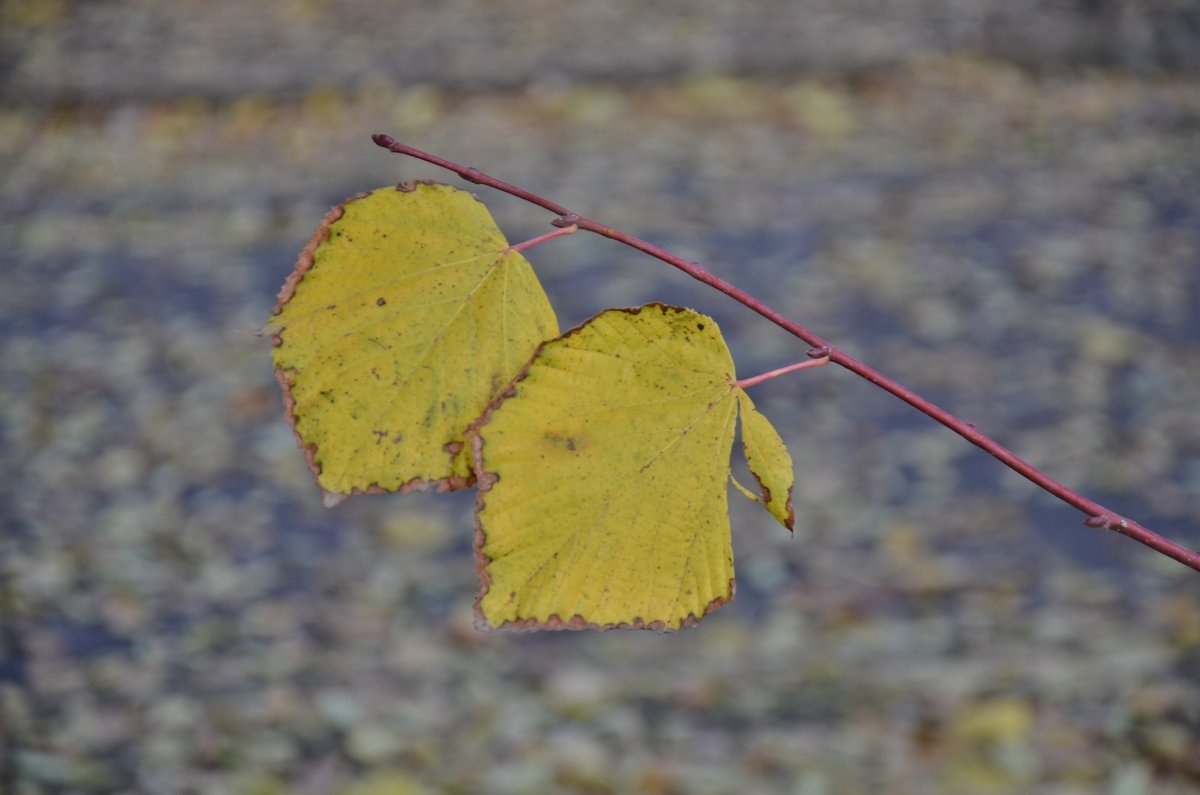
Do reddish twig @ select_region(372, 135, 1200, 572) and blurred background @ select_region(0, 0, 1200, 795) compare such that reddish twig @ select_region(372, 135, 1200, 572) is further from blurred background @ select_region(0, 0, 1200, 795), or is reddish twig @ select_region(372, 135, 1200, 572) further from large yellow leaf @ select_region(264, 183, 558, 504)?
blurred background @ select_region(0, 0, 1200, 795)

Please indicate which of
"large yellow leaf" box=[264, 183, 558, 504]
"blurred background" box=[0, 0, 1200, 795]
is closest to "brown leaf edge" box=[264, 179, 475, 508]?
"large yellow leaf" box=[264, 183, 558, 504]

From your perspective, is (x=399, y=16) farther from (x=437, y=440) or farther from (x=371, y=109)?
(x=437, y=440)

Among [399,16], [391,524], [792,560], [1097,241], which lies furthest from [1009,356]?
[399,16]

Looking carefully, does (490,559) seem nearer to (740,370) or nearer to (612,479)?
(612,479)

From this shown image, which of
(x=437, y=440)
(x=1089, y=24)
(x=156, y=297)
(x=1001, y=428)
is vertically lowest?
(x=156, y=297)

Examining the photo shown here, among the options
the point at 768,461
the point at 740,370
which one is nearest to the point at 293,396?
the point at 768,461
